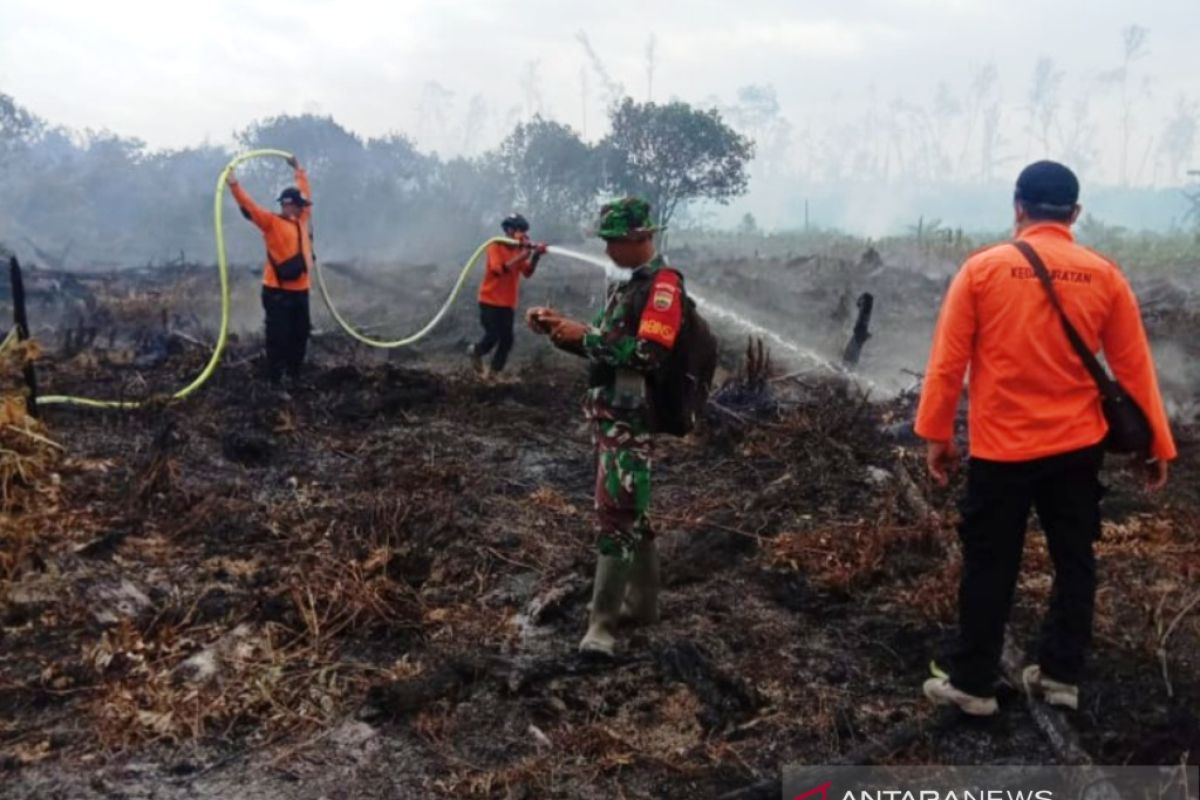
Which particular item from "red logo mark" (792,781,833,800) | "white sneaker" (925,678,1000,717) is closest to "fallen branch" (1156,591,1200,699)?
"white sneaker" (925,678,1000,717)

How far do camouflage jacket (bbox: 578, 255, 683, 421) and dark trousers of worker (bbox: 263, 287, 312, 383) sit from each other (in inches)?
209

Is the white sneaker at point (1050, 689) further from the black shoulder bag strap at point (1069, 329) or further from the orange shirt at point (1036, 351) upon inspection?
the black shoulder bag strap at point (1069, 329)

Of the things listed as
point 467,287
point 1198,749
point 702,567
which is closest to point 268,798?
point 702,567

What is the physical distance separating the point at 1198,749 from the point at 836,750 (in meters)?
1.09

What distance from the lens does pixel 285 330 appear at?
859cm

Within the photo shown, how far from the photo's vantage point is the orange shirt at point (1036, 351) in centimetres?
304

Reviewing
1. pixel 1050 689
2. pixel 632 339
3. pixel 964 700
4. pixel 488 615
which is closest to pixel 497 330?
pixel 488 615

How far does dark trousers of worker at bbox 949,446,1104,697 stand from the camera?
10.2 ft

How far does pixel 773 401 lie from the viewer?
8.12 meters

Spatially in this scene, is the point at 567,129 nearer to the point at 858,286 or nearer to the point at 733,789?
the point at 858,286

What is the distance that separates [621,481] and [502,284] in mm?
6209

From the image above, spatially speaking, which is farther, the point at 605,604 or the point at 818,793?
the point at 605,604

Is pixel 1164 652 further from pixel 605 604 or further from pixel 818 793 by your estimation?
pixel 605 604

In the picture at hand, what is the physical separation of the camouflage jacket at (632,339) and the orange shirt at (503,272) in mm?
5722
